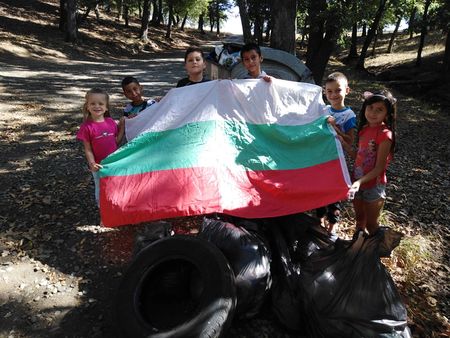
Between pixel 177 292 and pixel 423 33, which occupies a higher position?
pixel 423 33

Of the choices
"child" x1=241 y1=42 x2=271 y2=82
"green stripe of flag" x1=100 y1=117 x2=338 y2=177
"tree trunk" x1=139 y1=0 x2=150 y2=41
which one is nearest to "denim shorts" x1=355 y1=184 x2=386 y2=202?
"green stripe of flag" x1=100 y1=117 x2=338 y2=177

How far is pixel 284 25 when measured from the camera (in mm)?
7570

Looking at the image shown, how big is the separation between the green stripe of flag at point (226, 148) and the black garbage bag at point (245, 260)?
69 centimetres

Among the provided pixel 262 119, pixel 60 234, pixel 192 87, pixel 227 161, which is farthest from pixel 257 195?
pixel 60 234

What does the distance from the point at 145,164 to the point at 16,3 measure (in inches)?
1133

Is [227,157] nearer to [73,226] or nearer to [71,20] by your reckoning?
[73,226]

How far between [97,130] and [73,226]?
4.36 feet

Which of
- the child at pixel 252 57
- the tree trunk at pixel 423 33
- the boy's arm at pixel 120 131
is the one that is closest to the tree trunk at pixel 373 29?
the tree trunk at pixel 423 33

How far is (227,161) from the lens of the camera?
3.68m

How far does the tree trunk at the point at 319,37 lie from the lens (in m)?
9.28

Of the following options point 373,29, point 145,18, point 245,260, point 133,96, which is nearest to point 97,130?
point 133,96

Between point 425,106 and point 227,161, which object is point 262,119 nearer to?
point 227,161

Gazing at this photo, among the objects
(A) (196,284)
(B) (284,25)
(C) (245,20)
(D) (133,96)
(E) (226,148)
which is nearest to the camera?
(A) (196,284)

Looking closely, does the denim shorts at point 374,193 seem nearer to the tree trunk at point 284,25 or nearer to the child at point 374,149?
the child at point 374,149
